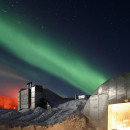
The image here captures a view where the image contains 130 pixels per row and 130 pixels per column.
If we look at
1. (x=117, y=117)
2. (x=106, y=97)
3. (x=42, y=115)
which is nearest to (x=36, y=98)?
(x=42, y=115)

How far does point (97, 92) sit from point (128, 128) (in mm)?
3473

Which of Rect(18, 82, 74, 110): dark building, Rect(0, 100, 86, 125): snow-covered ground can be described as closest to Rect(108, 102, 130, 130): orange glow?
Rect(0, 100, 86, 125): snow-covered ground

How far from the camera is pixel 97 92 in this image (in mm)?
13516

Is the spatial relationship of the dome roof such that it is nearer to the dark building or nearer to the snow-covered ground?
the snow-covered ground

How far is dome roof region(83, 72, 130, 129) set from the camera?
11836 millimetres

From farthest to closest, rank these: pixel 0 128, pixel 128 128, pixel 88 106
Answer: pixel 88 106
pixel 0 128
pixel 128 128

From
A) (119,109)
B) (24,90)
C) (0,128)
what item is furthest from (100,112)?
(24,90)

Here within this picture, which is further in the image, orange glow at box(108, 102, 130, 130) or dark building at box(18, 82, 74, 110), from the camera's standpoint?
dark building at box(18, 82, 74, 110)

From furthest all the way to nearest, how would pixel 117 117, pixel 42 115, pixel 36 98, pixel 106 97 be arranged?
pixel 36 98, pixel 42 115, pixel 106 97, pixel 117 117

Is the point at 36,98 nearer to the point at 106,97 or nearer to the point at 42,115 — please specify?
the point at 42,115

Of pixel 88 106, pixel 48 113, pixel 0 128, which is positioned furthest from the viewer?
pixel 48 113

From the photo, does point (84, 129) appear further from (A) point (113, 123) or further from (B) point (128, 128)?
(B) point (128, 128)

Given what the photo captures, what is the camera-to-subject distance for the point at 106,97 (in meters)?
12.8

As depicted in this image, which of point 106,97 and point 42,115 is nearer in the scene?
point 106,97
